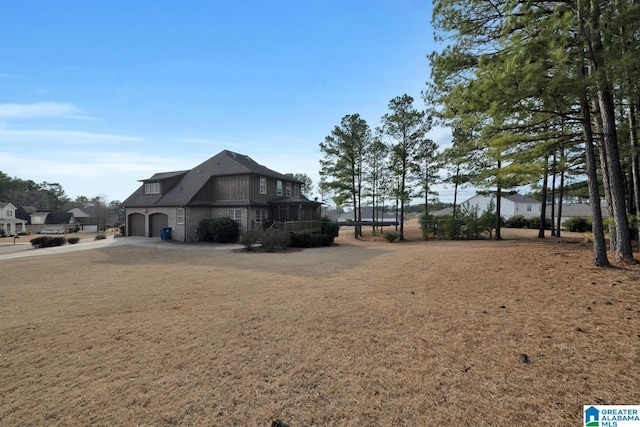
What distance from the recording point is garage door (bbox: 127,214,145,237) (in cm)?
2356

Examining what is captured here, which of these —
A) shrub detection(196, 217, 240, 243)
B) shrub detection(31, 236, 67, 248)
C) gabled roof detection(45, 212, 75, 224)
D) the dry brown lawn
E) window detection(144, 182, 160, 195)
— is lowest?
the dry brown lawn

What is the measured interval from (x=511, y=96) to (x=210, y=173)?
21727 mm

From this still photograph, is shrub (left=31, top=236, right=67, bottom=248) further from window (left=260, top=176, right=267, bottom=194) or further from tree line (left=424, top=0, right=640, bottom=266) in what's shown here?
tree line (left=424, top=0, right=640, bottom=266)

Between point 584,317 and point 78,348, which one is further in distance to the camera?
point 584,317

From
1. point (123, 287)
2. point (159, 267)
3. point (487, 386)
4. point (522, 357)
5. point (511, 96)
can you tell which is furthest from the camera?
Result: point (159, 267)

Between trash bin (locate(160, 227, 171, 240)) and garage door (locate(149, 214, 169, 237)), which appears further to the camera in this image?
garage door (locate(149, 214, 169, 237))

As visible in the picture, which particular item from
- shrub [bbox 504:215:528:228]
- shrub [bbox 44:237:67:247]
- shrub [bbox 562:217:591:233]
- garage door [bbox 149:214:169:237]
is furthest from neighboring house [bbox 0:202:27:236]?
shrub [bbox 562:217:591:233]

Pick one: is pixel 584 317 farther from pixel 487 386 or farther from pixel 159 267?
pixel 159 267

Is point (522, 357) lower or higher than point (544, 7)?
lower

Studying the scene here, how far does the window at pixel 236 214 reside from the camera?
20.9 metres

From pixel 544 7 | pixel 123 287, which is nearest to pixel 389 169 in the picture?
pixel 544 7

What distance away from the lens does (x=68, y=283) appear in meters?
7.82

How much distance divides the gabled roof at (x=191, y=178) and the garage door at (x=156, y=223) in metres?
1.05

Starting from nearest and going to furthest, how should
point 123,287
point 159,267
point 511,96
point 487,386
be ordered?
point 487,386 < point 511,96 < point 123,287 < point 159,267
